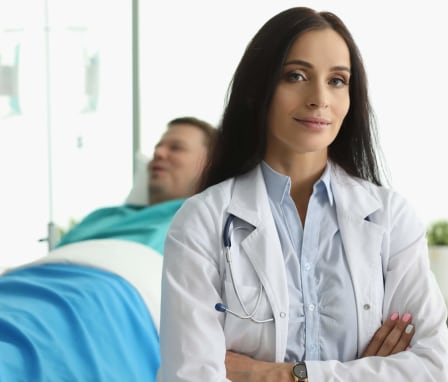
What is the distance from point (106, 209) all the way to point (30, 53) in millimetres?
1100

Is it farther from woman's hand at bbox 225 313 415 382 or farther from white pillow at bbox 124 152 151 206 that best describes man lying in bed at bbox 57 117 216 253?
woman's hand at bbox 225 313 415 382

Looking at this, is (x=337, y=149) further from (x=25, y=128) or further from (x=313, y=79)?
(x=25, y=128)

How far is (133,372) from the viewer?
2707mm

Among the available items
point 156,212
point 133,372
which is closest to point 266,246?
point 133,372

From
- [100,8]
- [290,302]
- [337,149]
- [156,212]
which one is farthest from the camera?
[100,8]

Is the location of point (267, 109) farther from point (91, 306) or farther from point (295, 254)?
point (91, 306)

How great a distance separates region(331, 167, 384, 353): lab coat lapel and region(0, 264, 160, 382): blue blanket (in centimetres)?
104

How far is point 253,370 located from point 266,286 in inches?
6.4

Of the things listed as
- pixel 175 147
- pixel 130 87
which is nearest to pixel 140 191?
pixel 175 147

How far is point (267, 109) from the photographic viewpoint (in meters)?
1.78

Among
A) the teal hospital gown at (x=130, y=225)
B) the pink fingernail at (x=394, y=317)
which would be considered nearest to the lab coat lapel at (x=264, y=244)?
the pink fingernail at (x=394, y=317)

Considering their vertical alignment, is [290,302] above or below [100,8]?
below

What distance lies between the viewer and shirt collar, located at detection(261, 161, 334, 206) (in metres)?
1.82

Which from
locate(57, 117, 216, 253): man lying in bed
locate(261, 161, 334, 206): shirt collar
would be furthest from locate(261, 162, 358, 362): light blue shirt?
locate(57, 117, 216, 253): man lying in bed
